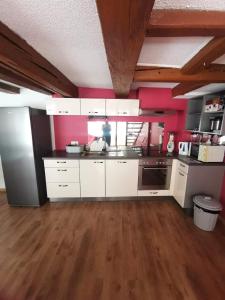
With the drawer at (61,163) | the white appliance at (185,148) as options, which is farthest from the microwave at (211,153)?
the drawer at (61,163)

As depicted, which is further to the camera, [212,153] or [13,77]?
[212,153]

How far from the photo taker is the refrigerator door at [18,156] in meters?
2.42

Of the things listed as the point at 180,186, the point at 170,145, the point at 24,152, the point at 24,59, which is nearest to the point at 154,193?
the point at 180,186

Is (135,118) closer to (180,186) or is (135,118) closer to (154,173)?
(154,173)

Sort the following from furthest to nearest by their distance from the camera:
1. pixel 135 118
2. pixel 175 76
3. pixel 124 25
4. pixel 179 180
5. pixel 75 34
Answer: pixel 135 118
pixel 179 180
pixel 175 76
pixel 75 34
pixel 124 25

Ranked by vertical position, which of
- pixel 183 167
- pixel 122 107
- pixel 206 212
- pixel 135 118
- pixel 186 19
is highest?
pixel 186 19

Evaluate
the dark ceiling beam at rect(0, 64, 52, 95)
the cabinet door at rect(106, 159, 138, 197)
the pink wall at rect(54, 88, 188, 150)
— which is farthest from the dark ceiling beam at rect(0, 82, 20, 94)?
the cabinet door at rect(106, 159, 138, 197)

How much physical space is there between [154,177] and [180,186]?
0.46m

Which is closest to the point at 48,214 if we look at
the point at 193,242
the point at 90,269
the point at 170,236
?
the point at 90,269

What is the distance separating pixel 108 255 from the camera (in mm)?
1823

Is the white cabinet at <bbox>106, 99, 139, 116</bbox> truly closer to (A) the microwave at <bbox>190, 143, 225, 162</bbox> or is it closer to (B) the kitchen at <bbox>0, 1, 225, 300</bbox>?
(B) the kitchen at <bbox>0, 1, 225, 300</bbox>

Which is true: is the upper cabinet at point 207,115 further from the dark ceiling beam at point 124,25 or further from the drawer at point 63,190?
the drawer at point 63,190

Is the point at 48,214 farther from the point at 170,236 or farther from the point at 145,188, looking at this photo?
the point at 170,236

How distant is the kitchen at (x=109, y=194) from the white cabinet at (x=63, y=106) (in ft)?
0.06
